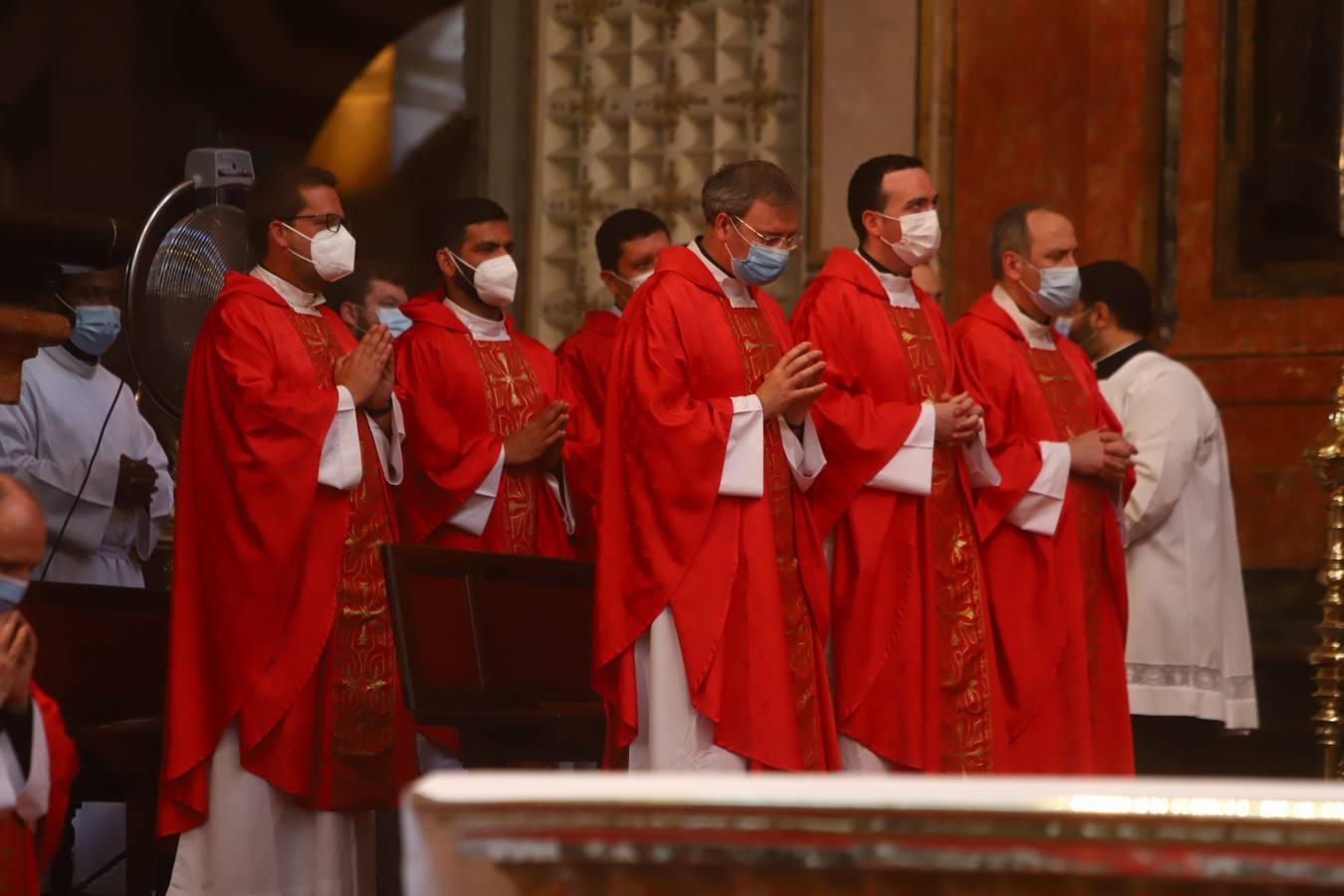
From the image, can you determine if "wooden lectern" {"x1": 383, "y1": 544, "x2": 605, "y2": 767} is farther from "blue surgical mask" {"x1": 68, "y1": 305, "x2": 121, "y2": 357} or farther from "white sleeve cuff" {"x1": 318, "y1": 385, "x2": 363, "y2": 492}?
"blue surgical mask" {"x1": 68, "y1": 305, "x2": 121, "y2": 357}

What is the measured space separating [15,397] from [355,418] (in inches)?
61.6

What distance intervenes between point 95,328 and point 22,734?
11.9 ft

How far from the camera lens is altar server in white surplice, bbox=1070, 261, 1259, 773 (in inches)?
273

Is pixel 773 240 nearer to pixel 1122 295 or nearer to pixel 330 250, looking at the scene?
pixel 330 250

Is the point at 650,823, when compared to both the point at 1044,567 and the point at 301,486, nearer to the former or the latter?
the point at 301,486

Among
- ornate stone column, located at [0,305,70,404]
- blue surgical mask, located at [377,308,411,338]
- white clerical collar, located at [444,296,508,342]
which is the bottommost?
ornate stone column, located at [0,305,70,404]

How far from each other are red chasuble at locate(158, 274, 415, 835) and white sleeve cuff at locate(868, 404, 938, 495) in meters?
1.44

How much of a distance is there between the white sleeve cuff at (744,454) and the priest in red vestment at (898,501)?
501 millimetres

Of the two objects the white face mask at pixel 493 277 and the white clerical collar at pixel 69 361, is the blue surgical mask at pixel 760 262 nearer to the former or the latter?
the white face mask at pixel 493 277

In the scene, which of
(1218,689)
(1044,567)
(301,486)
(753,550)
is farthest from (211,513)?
(1218,689)

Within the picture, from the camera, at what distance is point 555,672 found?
17.5 feet

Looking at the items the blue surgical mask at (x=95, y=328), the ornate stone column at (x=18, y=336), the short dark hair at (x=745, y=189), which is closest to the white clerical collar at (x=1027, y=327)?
the short dark hair at (x=745, y=189)

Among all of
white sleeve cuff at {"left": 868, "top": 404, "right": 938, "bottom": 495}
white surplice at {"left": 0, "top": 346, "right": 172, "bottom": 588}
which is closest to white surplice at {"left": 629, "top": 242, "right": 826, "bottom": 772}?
white sleeve cuff at {"left": 868, "top": 404, "right": 938, "bottom": 495}

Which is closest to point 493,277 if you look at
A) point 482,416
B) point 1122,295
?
point 482,416
